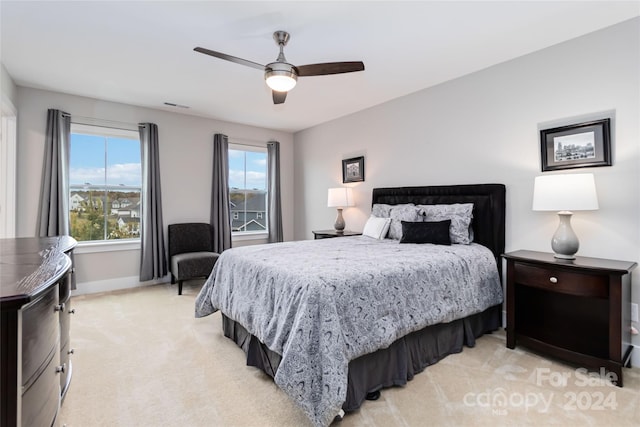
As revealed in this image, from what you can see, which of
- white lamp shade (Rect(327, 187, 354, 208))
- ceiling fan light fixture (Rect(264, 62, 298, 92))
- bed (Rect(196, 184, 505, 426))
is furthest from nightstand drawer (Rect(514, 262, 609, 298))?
white lamp shade (Rect(327, 187, 354, 208))

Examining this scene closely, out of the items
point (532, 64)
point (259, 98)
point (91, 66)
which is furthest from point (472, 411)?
point (91, 66)

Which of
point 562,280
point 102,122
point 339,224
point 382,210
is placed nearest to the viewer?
point 562,280

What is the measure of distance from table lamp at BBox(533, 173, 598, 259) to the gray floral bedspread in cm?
61

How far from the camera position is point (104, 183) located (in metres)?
4.47

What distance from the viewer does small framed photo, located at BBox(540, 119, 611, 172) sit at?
2541 mm

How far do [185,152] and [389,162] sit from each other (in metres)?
3.18

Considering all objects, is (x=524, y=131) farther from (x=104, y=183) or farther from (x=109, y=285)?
(x=109, y=285)

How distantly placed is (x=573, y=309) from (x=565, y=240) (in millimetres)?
726

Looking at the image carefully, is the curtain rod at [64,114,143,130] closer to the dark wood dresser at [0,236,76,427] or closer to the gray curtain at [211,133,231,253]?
the gray curtain at [211,133,231,253]

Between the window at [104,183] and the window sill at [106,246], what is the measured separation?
144mm

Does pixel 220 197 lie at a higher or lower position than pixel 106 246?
higher

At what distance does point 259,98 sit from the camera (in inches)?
166

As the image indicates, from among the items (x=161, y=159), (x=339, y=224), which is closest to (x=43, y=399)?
(x=339, y=224)

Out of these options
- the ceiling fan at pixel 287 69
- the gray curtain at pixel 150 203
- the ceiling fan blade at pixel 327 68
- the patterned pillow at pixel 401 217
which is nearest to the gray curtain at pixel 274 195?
the gray curtain at pixel 150 203
